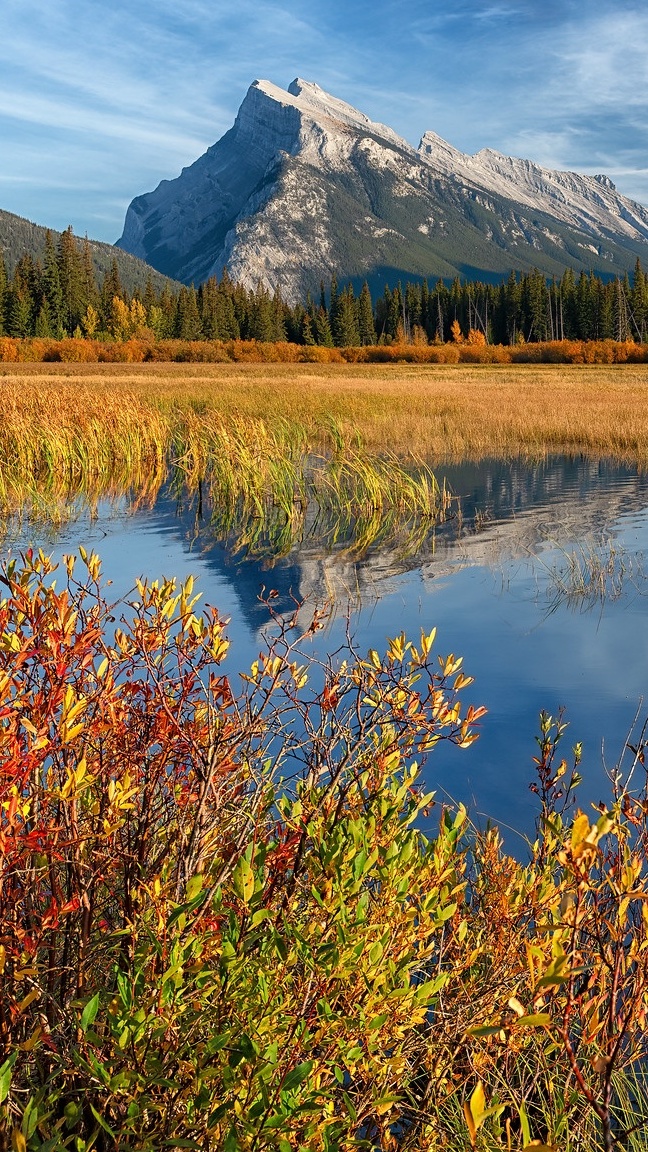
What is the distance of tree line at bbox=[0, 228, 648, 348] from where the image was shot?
111812 mm

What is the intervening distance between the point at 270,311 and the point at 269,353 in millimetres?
33302

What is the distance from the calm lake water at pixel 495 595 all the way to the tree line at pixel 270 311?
9811cm

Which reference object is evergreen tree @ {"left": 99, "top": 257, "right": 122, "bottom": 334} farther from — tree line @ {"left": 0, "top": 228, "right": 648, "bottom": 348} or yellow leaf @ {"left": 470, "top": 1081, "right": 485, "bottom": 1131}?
yellow leaf @ {"left": 470, "top": 1081, "right": 485, "bottom": 1131}

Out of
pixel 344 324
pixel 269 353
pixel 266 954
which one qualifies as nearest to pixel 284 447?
pixel 266 954

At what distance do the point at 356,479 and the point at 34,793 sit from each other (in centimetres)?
1342

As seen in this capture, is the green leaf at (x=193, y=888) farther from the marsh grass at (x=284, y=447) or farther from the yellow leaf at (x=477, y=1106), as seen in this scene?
the marsh grass at (x=284, y=447)

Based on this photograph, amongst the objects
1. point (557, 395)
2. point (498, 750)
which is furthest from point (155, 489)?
point (557, 395)

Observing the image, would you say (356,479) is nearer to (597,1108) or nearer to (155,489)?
(155,489)

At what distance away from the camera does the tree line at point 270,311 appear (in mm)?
111812

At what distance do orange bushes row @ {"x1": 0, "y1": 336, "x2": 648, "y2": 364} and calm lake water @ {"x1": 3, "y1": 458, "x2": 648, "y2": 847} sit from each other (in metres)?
70.3

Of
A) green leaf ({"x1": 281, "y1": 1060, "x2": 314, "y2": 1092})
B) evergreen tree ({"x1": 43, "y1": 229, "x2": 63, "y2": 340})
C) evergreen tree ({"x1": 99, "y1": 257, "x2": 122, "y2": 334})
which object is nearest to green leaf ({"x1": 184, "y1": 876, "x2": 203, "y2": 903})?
green leaf ({"x1": 281, "y1": 1060, "x2": 314, "y2": 1092})

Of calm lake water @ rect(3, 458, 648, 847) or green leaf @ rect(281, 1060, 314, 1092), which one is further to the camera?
calm lake water @ rect(3, 458, 648, 847)

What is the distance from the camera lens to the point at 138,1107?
183 cm

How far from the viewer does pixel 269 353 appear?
9331 cm
